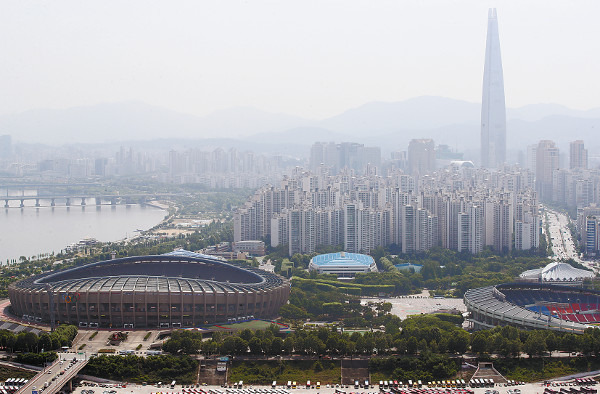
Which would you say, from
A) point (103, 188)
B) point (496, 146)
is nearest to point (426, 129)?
point (496, 146)

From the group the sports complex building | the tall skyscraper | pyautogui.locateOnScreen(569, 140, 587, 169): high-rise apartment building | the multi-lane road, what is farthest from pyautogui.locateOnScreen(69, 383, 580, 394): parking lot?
the tall skyscraper

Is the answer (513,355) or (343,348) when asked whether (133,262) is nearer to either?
(343,348)

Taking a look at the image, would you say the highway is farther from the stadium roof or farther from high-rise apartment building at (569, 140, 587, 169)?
high-rise apartment building at (569, 140, 587, 169)

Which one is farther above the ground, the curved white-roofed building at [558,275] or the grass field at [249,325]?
the curved white-roofed building at [558,275]

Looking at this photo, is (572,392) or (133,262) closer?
(572,392)

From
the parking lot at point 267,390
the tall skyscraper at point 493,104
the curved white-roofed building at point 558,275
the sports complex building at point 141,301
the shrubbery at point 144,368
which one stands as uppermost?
the tall skyscraper at point 493,104

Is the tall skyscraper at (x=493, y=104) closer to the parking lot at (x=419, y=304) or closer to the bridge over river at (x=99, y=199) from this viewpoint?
the bridge over river at (x=99, y=199)

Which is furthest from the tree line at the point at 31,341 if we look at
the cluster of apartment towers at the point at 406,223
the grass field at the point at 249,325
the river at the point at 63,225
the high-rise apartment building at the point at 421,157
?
the high-rise apartment building at the point at 421,157
